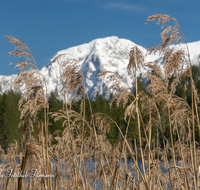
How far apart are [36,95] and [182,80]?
1660 millimetres

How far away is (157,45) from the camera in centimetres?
259

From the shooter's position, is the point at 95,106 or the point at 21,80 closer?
the point at 21,80

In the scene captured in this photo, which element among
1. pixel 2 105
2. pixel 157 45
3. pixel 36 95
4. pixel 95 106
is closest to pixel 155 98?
pixel 157 45

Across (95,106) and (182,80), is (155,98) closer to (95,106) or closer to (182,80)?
(182,80)

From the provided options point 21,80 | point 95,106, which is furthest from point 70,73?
point 95,106

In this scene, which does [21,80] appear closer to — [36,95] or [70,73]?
[36,95]

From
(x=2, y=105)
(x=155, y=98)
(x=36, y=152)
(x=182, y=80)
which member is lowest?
(x=36, y=152)

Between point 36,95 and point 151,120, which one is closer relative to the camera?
point 36,95

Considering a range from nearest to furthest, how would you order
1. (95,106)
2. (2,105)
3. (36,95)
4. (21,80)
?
(36,95), (21,80), (2,105), (95,106)

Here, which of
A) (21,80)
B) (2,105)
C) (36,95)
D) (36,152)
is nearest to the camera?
(36,152)

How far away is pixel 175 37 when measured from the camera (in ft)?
7.66

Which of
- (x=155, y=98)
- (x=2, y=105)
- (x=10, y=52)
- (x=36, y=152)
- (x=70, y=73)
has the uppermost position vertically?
(x=2, y=105)

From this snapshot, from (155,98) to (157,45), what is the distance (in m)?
0.68

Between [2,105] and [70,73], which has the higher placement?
[2,105]
